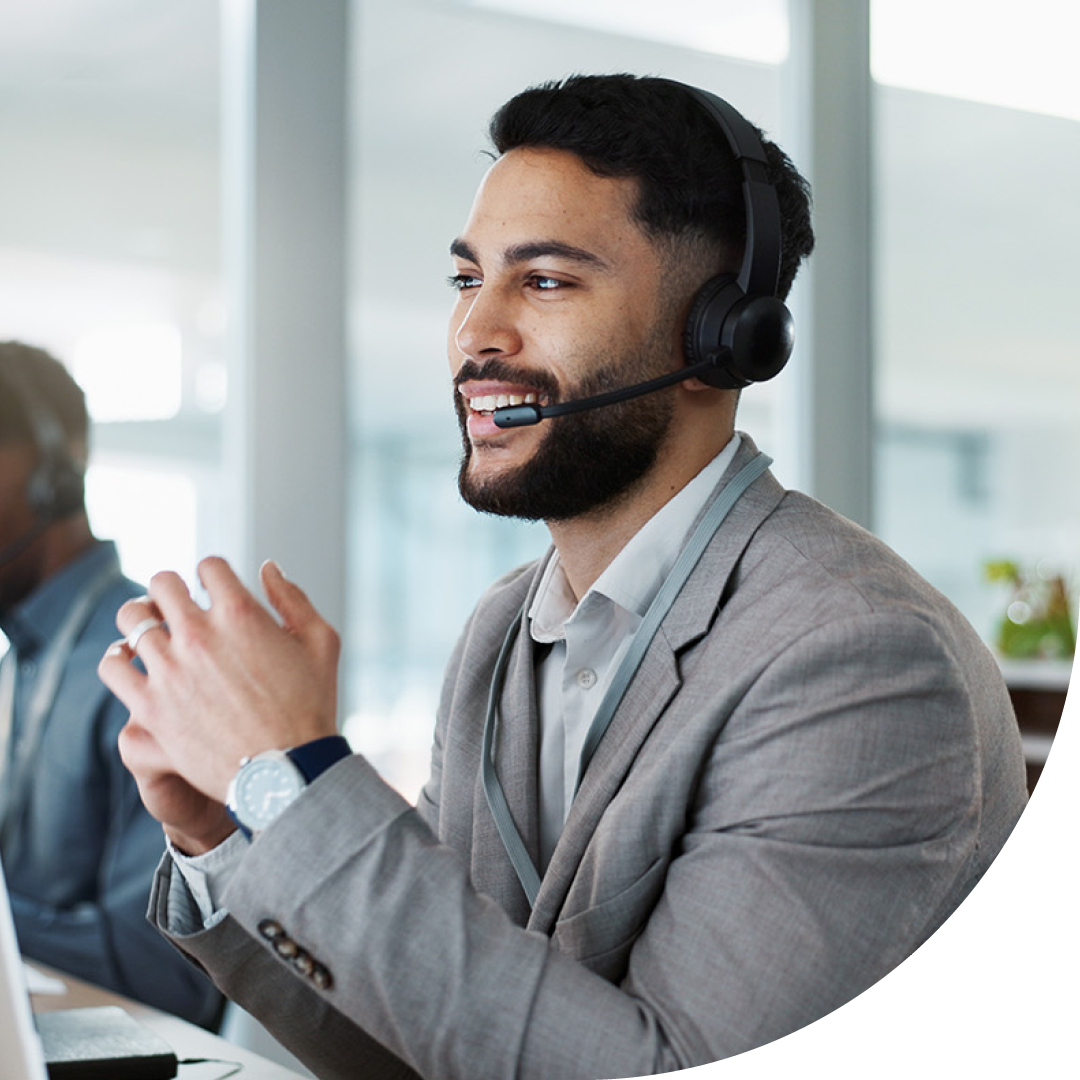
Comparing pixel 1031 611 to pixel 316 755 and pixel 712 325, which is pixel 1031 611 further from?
pixel 316 755

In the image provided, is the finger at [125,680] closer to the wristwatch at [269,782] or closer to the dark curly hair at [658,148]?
the wristwatch at [269,782]

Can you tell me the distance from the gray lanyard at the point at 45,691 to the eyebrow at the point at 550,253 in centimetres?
98

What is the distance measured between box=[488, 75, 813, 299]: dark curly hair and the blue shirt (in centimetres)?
97

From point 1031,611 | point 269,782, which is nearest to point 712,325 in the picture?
point 269,782

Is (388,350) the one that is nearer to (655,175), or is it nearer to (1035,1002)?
(655,175)

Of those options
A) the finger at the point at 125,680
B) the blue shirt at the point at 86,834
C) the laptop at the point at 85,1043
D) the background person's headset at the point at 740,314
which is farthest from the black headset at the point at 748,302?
the blue shirt at the point at 86,834

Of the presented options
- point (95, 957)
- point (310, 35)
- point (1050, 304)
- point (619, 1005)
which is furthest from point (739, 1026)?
point (1050, 304)

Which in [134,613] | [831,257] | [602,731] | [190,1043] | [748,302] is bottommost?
[190,1043]

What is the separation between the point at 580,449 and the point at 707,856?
389 mm

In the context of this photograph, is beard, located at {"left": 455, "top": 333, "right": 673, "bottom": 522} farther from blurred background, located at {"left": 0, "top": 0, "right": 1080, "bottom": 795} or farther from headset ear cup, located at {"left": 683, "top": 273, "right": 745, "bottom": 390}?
blurred background, located at {"left": 0, "top": 0, "right": 1080, "bottom": 795}

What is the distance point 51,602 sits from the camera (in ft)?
5.77

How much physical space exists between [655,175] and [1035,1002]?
67 cm

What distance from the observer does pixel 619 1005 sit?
27.4 inches

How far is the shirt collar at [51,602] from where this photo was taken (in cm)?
175
